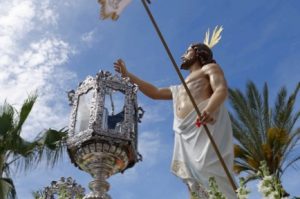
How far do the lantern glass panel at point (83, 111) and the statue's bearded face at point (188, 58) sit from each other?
107cm

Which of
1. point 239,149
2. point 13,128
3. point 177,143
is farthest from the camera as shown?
point 239,149

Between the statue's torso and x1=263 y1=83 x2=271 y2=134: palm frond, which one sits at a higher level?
x1=263 y1=83 x2=271 y2=134: palm frond

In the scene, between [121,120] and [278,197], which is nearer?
[278,197]

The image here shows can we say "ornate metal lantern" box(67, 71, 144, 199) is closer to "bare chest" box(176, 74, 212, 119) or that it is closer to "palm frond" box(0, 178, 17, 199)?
"bare chest" box(176, 74, 212, 119)

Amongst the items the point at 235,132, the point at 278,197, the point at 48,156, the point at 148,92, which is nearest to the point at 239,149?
the point at 235,132

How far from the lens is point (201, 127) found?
489cm

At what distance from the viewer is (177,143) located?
5062 mm

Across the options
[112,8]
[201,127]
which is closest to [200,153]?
[201,127]

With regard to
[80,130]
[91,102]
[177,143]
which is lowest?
[177,143]

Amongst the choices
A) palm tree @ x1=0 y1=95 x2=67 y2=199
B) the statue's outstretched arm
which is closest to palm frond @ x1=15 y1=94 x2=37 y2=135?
palm tree @ x1=0 y1=95 x2=67 y2=199

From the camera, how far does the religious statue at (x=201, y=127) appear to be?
15.1 ft

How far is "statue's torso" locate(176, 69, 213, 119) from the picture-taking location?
520cm

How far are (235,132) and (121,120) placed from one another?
8.91 metres

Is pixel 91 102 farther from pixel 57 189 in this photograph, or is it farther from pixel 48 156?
pixel 48 156
